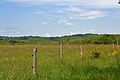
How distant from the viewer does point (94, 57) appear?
27875 millimetres

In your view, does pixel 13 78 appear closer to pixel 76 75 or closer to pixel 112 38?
pixel 76 75

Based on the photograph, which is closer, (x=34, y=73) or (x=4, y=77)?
(x=4, y=77)

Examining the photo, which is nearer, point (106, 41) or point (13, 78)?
point (13, 78)

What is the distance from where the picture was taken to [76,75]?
14.8 meters

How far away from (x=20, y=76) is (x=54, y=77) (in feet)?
4.42

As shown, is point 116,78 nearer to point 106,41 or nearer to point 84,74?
point 84,74

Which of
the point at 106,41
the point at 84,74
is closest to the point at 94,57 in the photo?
the point at 84,74

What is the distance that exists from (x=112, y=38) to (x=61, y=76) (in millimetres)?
91572

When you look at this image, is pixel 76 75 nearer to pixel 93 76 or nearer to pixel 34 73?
pixel 93 76

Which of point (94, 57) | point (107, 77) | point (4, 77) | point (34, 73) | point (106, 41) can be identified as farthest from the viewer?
point (106, 41)

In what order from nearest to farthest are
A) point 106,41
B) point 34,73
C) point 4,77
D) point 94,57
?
point 4,77 → point 34,73 → point 94,57 → point 106,41

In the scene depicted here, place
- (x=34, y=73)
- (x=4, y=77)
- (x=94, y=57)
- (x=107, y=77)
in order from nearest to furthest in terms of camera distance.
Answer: (x=4, y=77) → (x=107, y=77) → (x=34, y=73) → (x=94, y=57)

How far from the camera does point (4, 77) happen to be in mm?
12844

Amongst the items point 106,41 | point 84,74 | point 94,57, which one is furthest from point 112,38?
point 84,74
